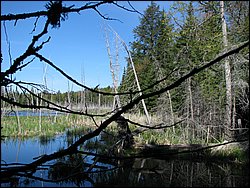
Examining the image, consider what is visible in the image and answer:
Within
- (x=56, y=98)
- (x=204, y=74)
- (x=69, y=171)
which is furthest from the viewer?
(x=204, y=74)

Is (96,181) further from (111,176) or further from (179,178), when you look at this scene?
(179,178)

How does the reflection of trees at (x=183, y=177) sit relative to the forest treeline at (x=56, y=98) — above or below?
below

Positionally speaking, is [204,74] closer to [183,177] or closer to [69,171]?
[183,177]

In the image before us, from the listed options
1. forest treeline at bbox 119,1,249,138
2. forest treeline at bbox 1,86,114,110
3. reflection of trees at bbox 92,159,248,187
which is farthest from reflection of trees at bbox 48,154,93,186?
forest treeline at bbox 119,1,249,138

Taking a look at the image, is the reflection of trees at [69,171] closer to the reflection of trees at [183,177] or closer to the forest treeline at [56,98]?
the forest treeline at [56,98]

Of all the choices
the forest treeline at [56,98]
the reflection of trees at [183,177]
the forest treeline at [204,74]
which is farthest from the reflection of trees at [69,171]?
the forest treeline at [204,74]

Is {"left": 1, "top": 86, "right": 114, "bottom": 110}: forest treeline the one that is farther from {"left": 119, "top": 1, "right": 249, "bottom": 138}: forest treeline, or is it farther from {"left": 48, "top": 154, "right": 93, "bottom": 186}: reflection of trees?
{"left": 119, "top": 1, "right": 249, "bottom": 138}: forest treeline

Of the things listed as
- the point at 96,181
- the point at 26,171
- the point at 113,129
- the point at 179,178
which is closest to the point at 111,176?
the point at 96,181

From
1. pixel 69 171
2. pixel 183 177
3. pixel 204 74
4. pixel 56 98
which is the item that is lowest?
pixel 183 177

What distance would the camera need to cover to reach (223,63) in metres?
6.39

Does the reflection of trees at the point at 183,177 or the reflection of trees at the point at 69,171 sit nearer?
the reflection of trees at the point at 69,171

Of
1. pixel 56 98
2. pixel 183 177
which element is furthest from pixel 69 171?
pixel 183 177

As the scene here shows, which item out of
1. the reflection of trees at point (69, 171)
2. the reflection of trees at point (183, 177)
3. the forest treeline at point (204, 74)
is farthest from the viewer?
the forest treeline at point (204, 74)

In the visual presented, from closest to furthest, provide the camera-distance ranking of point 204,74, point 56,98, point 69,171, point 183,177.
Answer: point 69,171, point 56,98, point 183,177, point 204,74
